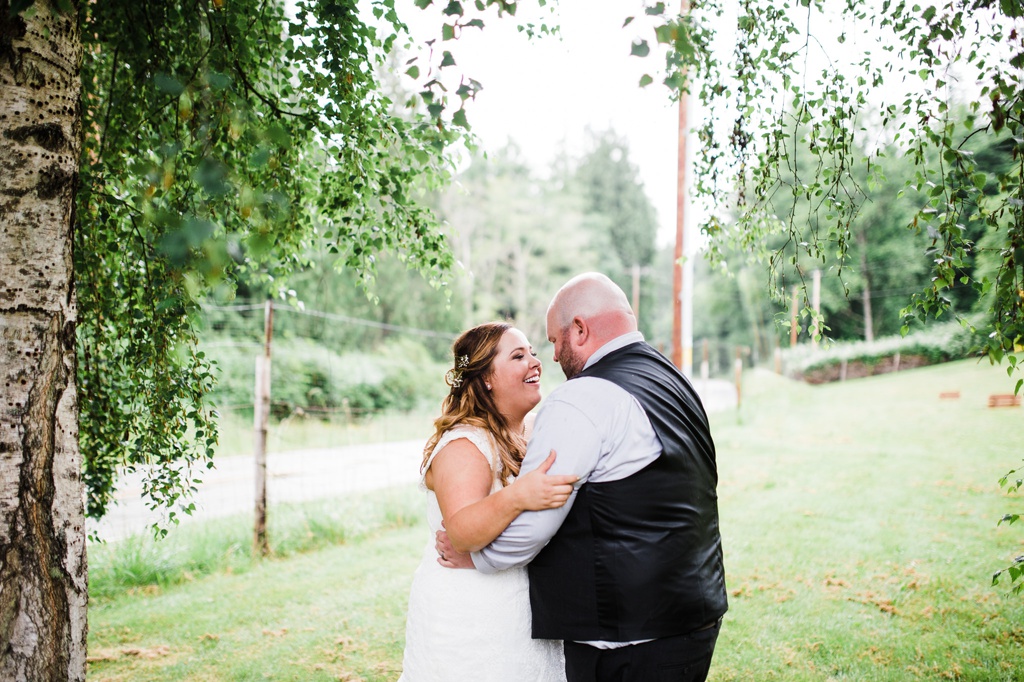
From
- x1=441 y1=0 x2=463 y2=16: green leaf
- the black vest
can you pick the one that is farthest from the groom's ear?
x1=441 y1=0 x2=463 y2=16: green leaf

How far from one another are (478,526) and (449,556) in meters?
0.37

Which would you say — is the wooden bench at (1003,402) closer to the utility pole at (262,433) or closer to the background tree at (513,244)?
the utility pole at (262,433)

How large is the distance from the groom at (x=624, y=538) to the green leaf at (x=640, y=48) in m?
1.07

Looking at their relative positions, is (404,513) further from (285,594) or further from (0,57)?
(0,57)

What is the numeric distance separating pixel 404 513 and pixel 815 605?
5.33 m

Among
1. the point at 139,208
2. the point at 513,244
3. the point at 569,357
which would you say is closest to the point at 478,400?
the point at 569,357

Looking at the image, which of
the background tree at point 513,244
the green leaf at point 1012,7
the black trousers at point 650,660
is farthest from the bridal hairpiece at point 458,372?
the background tree at point 513,244

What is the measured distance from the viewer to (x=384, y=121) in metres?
4.12

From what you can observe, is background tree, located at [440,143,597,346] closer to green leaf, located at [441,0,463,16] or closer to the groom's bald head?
the groom's bald head

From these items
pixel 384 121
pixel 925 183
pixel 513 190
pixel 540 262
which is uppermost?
pixel 513 190

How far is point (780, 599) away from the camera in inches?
241

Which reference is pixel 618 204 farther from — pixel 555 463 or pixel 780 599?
pixel 555 463

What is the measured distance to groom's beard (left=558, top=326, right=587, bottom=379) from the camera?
2.82 meters

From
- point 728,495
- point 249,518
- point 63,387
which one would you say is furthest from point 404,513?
point 63,387
